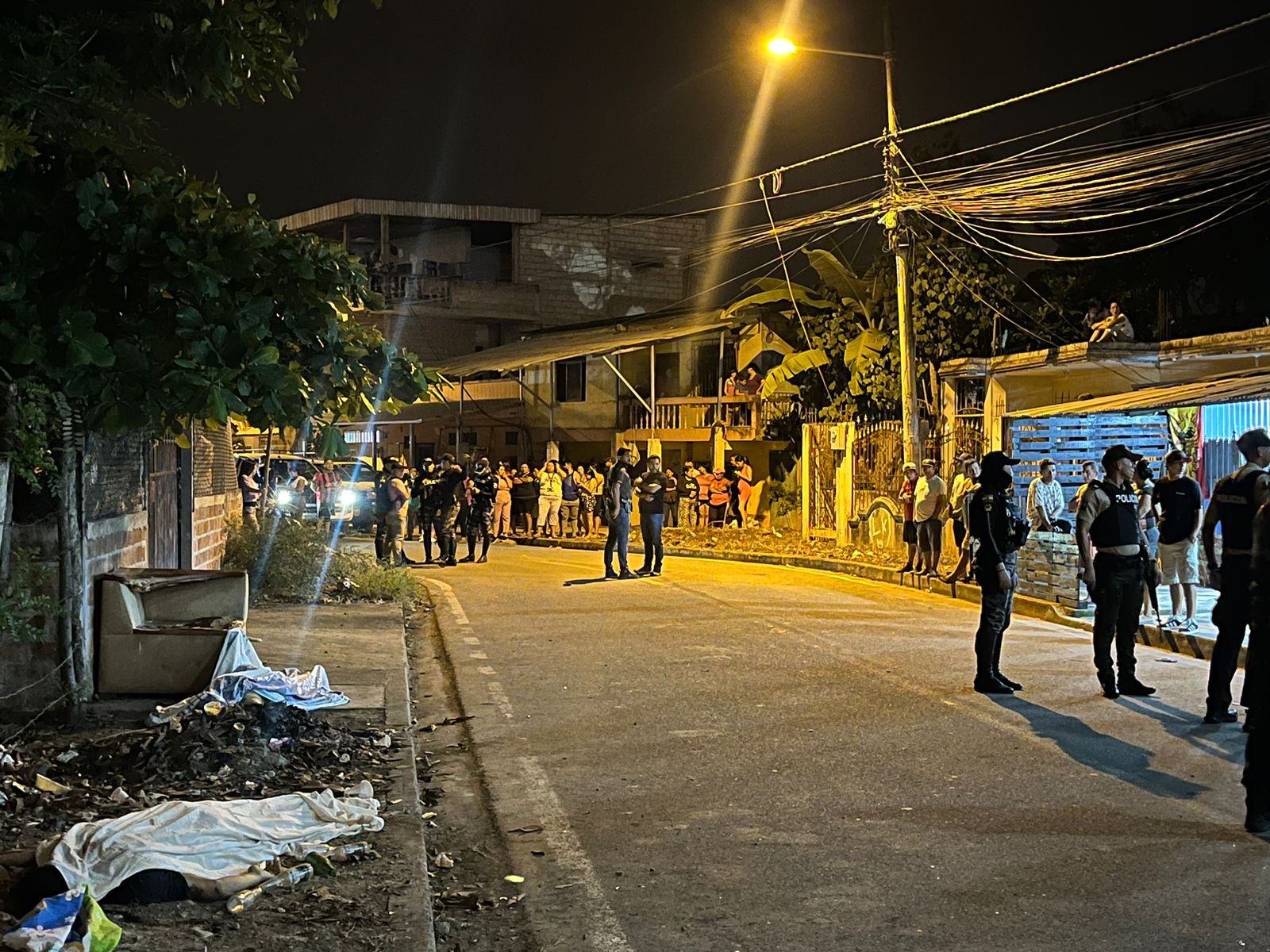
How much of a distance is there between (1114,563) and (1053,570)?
613cm

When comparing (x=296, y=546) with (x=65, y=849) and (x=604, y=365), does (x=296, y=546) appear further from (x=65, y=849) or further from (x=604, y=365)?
(x=604, y=365)

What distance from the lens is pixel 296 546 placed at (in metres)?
16.5

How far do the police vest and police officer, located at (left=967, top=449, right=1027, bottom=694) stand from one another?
145 centimetres

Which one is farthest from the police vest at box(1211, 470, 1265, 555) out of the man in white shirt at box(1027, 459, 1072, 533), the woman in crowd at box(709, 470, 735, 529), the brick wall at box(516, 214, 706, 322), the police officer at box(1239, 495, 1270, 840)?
the brick wall at box(516, 214, 706, 322)

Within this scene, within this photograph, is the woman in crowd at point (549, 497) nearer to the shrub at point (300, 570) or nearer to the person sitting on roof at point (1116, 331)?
the shrub at point (300, 570)

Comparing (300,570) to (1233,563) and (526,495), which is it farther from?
(526,495)

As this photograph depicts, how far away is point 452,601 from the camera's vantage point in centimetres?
1792

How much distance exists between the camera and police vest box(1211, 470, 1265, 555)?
928 centimetres

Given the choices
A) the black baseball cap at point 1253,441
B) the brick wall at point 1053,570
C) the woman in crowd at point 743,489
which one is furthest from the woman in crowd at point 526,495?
the black baseball cap at point 1253,441

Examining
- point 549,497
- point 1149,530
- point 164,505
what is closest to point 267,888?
point 164,505

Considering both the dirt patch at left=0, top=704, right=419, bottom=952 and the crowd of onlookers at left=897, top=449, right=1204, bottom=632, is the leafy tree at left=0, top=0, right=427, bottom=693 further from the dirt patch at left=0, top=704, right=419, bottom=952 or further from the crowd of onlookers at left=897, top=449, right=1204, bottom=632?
the crowd of onlookers at left=897, top=449, right=1204, bottom=632

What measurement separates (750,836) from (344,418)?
3.44m

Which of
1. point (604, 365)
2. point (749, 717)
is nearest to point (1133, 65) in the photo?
point (749, 717)

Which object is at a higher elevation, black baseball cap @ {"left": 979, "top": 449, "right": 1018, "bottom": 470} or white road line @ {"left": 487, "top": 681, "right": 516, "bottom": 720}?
black baseball cap @ {"left": 979, "top": 449, "right": 1018, "bottom": 470}
